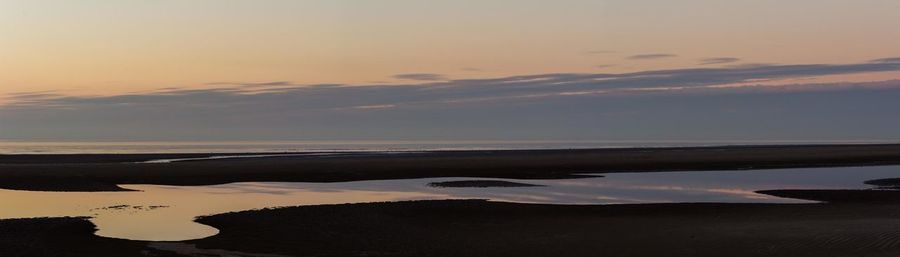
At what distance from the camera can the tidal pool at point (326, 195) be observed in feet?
81.5

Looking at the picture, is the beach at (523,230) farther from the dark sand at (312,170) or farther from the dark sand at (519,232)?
the dark sand at (312,170)

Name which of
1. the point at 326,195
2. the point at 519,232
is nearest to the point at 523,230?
the point at 519,232

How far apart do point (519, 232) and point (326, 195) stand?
13.9 meters

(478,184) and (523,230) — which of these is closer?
(523,230)

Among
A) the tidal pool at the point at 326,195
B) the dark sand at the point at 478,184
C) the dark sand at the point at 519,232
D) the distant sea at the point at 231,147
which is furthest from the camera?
the distant sea at the point at 231,147

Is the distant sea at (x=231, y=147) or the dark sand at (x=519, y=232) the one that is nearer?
the dark sand at (x=519, y=232)

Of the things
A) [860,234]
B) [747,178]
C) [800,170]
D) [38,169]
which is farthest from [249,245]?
[800,170]

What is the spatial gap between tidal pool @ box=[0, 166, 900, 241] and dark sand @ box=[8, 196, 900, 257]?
1.41 metres

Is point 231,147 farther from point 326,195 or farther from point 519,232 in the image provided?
point 519,232

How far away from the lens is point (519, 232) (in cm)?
2175

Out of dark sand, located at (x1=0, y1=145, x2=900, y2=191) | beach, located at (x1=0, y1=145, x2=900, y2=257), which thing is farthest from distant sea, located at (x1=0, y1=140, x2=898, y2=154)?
beach, located at (x1=0, y1=145, x2=900, y2=257)

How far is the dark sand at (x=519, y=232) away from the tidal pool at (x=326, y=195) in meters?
1.41

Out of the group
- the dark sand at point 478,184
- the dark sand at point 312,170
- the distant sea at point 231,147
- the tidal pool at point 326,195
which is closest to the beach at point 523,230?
the tidal pool at point 326,195

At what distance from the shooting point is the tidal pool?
24.8m
